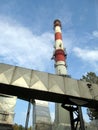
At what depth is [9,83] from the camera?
873 cm

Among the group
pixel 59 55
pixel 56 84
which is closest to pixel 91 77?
pixel 59 55

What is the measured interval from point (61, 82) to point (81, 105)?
152 centimetres

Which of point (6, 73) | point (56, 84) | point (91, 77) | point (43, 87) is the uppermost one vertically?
point (91, 77)

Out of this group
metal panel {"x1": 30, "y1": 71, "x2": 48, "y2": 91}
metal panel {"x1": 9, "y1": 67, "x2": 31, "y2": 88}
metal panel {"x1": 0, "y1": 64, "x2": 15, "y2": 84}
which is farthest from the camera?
metal panel {"x1": 30, "y1": 71, "x2": 48, "y2": 91}

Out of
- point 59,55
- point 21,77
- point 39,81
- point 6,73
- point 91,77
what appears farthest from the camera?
point 91,77

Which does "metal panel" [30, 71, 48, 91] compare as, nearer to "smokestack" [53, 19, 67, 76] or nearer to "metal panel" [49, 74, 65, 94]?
"metal panel" [49, 74, 65, 94]

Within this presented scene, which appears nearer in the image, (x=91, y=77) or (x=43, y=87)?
(x=43, y=87)

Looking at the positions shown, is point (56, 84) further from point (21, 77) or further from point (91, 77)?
point (91, 77)

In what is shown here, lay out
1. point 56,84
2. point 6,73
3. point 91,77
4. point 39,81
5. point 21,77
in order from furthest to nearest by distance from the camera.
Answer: point 91,77, point 56,84, point 39,81, point 21,77, point 6,73

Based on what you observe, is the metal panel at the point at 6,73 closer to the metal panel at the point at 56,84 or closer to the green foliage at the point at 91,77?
the metal panel at the point at 56,84

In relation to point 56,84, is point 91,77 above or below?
above

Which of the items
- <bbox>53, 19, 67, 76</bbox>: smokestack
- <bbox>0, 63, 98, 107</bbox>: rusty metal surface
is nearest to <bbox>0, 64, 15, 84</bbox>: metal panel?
<bbox>0, 63, 98, 107</bbox>: rusty metal surface

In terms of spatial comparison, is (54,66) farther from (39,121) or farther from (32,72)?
(32,72)

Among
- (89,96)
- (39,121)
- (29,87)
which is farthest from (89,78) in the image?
(29,87)
